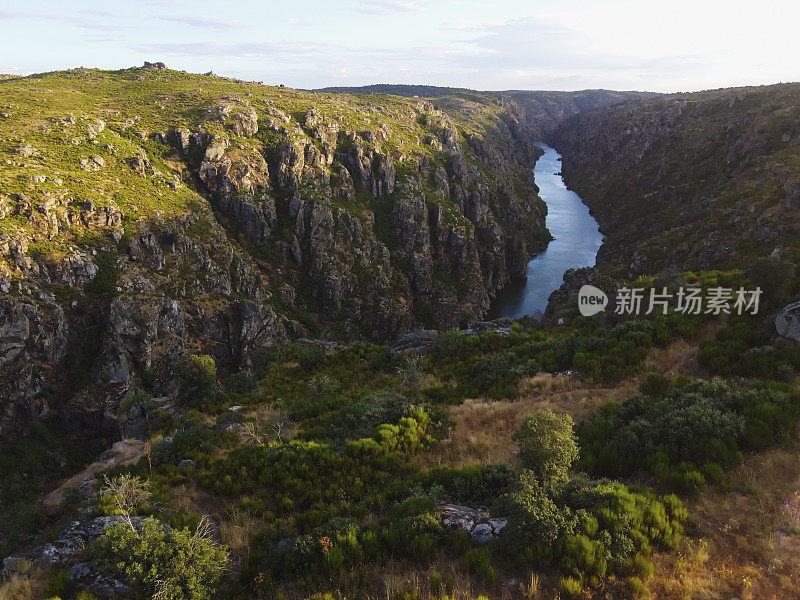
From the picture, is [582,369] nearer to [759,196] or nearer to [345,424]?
[345,424]

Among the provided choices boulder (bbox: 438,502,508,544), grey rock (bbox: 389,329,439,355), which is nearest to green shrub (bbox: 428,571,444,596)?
boulder (bbox: 438,502,508,544)

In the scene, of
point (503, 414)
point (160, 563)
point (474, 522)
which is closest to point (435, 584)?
point (474, 522)

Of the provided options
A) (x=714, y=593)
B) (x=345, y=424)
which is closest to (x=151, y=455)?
(x=345, y=424)

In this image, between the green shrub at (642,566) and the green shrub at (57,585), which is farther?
the green shrub at (57,585)

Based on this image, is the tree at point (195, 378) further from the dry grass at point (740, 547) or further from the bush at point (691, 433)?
the dry grass at point (740, 547)

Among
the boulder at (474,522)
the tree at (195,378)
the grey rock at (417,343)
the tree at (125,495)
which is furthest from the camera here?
the grey rock at (417,343)

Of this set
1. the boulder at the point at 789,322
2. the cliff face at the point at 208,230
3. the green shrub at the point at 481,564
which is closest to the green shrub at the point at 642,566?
the green shrub at the point at 481,564

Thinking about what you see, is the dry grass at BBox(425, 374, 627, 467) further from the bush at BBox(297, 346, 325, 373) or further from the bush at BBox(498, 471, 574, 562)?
the bush at BBox(297, 346, 325, 373)

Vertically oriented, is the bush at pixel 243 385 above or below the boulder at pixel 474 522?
below
